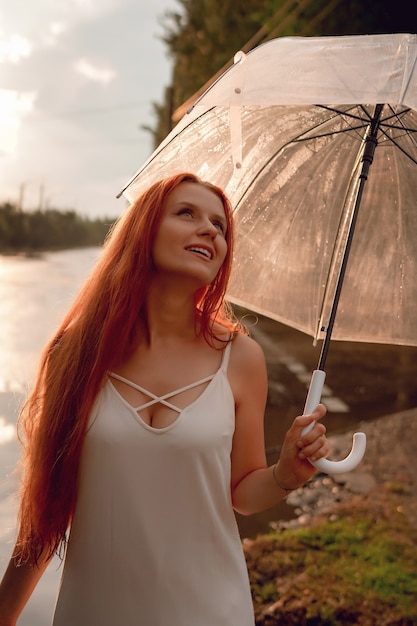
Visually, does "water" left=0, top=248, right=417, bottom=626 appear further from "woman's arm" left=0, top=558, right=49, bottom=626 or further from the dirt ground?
"woman's arm" left=0, top=558, right=49, bottom=626

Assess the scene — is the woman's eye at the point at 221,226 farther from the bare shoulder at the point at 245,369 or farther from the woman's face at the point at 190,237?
the bare shoulder at the point at 245,369

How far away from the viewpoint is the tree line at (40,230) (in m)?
70.6

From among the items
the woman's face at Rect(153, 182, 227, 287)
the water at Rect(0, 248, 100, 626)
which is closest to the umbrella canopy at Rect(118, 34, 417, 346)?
the woman's face at Rect(153, 182, 227, 287)

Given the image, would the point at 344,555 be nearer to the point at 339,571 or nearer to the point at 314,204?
the point at 339,571

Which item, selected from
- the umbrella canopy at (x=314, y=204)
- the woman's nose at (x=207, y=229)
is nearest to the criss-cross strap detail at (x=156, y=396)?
the woman's nose at (x=207, y=229)

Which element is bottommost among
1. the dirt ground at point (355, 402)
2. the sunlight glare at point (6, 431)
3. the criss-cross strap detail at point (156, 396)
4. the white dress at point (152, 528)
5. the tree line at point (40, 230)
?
the sunlight glare at point (6, 431)

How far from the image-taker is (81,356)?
204cm

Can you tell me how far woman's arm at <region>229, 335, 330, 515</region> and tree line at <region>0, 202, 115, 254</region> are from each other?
5515 cm

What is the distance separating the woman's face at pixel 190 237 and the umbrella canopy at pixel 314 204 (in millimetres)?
330

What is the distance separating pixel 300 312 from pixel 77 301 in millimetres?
959

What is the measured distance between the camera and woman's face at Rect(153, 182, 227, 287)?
6.70 ft

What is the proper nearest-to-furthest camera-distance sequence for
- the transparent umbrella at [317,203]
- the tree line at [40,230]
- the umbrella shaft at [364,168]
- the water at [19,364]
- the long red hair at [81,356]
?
the long red hair at [81,356] → the umbrella shaft at [364,168] → the transparent umbrella at [317,203] → the water at [19,364] → the tree line at [40,230]

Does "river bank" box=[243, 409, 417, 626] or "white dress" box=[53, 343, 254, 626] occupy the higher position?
"white dress" box=[53, 343, 254, 626]

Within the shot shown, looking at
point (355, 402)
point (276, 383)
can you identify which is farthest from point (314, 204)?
point (276, 383)
